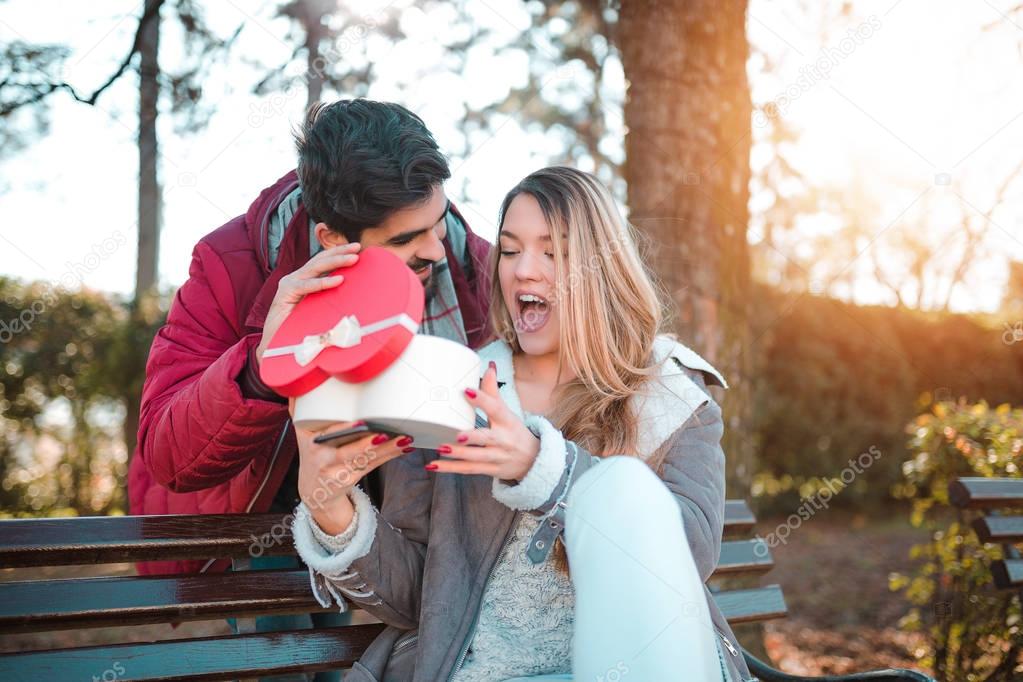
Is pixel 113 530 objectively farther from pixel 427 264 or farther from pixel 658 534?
pixel 658 534

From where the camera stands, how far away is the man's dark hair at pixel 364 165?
2342 mm

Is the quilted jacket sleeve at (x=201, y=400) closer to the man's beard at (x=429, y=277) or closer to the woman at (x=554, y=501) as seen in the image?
the woman at (x=554, y=501)

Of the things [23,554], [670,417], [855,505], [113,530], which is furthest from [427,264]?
[855,505]

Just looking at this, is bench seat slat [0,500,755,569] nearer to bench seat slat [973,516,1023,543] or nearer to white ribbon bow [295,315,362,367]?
white ribbon bow [295,315,362,367]

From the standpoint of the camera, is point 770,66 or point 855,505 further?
point 855,505

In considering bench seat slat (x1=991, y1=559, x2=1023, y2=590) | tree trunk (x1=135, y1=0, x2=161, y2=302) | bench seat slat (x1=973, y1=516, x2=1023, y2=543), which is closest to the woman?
bench seat slat (x1=973, y1=516, x2=1023, y2=543)

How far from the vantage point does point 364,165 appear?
2342 mm

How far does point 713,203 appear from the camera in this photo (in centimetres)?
372

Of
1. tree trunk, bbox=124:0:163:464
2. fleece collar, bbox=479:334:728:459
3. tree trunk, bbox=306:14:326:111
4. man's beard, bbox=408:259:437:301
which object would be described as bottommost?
fleece collar, bbox=479:334:728:459

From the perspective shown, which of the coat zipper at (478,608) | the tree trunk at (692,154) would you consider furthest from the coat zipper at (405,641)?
the tree trunk at (692,154)

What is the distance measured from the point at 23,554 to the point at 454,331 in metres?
1.27

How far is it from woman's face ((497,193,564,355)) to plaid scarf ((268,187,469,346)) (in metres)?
0.25

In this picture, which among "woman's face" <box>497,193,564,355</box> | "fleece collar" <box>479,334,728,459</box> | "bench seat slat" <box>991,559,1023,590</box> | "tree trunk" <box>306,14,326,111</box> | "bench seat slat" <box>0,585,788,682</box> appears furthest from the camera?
"tree trunk" <box>306,14,326,111</box>

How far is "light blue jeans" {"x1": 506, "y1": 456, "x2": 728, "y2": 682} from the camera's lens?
4.77 ft
